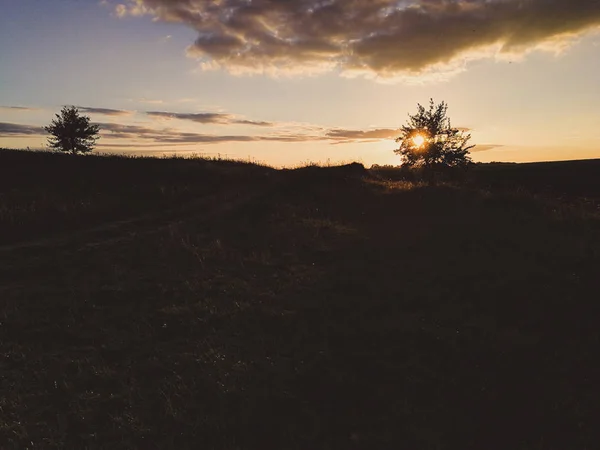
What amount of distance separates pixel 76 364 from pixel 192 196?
17766 millimetres

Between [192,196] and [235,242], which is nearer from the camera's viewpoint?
[235,242]

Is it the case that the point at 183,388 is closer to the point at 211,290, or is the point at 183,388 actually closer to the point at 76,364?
the point at 76,364

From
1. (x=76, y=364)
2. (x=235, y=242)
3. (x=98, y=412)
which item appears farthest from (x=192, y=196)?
(x=98, y=412)

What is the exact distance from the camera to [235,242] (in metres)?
16.0

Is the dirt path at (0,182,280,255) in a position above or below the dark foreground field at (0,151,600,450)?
above

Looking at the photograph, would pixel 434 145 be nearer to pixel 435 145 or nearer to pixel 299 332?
pixel 435 145

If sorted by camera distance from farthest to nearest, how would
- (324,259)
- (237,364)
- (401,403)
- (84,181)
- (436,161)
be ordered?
(436,161), (84,181), (324,259), (237,364), (401,403)

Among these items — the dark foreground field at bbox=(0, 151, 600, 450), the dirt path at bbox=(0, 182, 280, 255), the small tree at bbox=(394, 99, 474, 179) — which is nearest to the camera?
the dark foreground field at bbox=(0, 151, 600, 450)

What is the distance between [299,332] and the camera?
873 centimetres

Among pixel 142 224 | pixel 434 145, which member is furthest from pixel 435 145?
pixel 142 224

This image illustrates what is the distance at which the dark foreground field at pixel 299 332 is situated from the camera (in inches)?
240

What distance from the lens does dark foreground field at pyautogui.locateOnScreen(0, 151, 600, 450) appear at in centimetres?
611

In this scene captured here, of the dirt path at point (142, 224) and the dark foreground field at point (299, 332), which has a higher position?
the dirt path at point (142, 224)

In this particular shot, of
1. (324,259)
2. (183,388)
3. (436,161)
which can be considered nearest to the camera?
(183,388)
